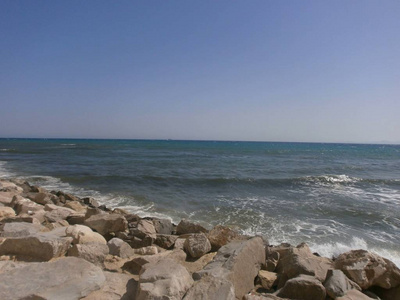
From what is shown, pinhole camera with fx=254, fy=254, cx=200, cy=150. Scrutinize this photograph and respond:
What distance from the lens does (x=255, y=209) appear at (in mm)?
10961

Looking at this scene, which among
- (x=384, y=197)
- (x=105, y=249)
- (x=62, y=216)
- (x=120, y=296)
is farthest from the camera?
(x=384, y=197)

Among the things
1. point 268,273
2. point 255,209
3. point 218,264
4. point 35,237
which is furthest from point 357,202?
point 35,237

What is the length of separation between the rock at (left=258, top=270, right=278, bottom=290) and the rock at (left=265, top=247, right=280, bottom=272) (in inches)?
11.7

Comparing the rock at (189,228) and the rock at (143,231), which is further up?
the rock at (143,231)

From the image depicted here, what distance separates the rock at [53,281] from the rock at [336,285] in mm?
3069

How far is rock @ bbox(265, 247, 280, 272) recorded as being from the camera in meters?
4.65

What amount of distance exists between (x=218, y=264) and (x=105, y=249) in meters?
1.94

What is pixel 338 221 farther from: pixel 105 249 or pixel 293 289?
pixel 105 249

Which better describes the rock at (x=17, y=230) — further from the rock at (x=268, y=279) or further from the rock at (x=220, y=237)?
the rock at (x=268, y=279)

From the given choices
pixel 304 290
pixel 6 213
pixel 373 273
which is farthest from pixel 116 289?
pixel 6 213

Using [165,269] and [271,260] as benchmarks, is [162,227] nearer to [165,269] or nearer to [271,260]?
[271,260]

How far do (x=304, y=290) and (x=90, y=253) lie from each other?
323 centimetres

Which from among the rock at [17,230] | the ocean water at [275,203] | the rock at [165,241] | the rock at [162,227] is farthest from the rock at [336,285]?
the rock at [17,230]

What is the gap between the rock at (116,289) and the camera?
306cm
